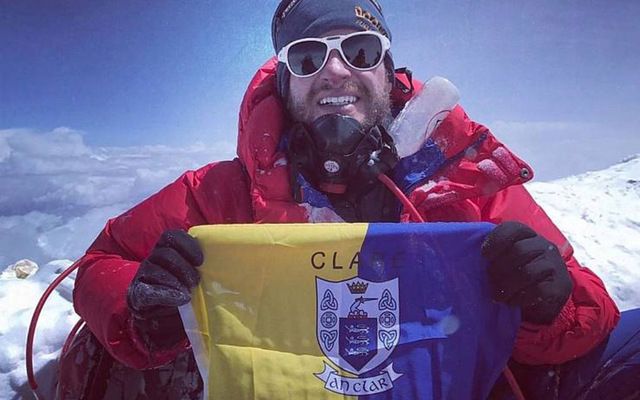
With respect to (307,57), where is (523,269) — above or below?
below

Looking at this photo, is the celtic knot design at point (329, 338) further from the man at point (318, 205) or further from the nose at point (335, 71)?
the nose at point (335, 71)

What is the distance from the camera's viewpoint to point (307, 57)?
1.85m

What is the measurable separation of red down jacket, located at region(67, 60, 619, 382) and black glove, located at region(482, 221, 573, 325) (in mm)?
158

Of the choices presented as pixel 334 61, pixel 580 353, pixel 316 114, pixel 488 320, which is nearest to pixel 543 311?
pixel 488 320

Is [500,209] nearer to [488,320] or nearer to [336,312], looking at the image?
[488,320]

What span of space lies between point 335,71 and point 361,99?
149 millimetres

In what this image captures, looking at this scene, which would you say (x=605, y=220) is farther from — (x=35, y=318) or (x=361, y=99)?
(x=35, y=318)

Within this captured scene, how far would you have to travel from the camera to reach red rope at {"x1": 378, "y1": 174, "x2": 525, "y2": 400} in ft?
4.16

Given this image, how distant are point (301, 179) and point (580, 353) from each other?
98 cm

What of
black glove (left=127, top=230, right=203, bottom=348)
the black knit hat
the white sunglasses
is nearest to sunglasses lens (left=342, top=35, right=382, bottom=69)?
the white sunglasses

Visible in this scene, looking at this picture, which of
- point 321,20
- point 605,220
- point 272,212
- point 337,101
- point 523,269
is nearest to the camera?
point 523,269

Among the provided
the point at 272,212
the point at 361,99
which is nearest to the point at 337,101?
the point at 361,99

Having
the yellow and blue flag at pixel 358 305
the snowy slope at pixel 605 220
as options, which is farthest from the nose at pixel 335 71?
the snowy slope at pixel 605 220

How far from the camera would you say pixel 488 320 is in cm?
115
